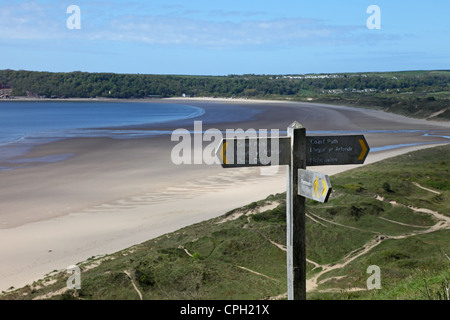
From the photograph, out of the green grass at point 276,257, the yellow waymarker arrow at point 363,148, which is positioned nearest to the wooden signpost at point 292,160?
the yellow waymarker arrow at point 363,148

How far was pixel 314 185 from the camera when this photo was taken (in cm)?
438

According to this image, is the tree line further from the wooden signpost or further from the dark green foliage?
the wooden signpost

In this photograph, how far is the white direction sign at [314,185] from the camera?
167 inches

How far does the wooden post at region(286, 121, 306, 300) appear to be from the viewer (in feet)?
15.3

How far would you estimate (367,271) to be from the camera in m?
8.45

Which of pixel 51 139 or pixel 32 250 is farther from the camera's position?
pixel 51 139

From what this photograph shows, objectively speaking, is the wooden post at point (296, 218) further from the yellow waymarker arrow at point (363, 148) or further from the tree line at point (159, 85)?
the tree line at point (159, 85)

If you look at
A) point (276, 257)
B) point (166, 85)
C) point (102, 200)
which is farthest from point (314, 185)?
point (166, 85)

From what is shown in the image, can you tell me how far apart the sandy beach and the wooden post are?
734 cm

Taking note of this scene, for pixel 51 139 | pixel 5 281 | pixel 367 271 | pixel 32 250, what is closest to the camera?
pixel 367 271
